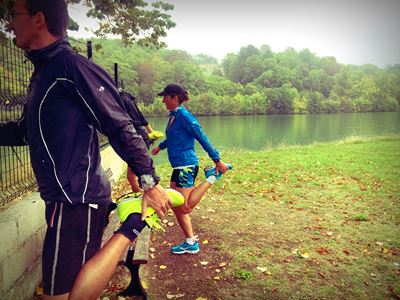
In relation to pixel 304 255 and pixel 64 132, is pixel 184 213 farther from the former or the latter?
pixel 64 132

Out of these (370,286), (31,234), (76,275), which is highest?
(76,275)

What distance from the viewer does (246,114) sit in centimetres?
9538

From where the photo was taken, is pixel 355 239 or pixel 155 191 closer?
pixel 155 191

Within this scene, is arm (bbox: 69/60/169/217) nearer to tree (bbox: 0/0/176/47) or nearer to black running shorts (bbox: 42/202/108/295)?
black running shorts (bbox: 42/202/108/295)

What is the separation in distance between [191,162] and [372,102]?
125m

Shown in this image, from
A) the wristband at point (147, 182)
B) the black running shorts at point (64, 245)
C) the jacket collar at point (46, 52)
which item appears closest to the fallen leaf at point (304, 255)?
the wristband at point (147, 182)

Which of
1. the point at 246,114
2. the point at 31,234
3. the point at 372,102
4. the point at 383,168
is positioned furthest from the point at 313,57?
the point at 31,234

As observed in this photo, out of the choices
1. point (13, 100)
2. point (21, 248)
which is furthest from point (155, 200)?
point (13, 100)

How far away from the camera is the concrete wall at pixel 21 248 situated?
2891 millimetres

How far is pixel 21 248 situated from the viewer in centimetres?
320

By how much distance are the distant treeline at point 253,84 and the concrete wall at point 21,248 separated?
72596mm

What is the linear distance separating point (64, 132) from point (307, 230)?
4970mm

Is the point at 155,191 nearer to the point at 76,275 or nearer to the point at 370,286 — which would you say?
the point at 76,275

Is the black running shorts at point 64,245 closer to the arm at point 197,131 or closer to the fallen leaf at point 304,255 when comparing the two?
the arm at point 197,131
